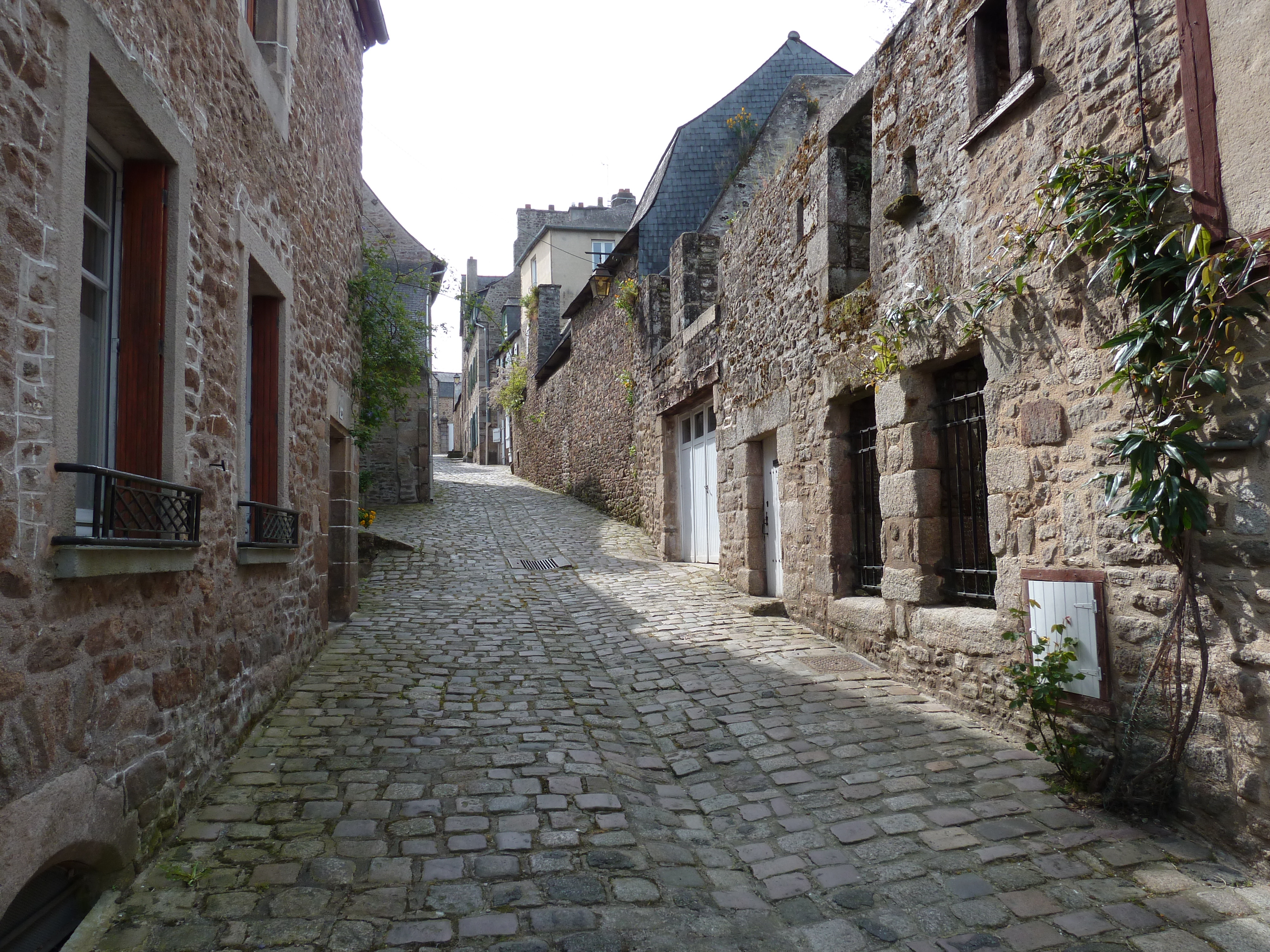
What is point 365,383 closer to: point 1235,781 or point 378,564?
point 378,564

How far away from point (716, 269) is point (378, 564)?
5.73 m

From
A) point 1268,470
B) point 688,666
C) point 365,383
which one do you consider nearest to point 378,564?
point 365,383

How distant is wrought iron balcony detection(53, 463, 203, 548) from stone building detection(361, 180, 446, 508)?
11.5 metres

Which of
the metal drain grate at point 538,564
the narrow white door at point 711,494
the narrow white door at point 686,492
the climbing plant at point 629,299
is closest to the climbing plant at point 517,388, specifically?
the climbing plant at point 629,299

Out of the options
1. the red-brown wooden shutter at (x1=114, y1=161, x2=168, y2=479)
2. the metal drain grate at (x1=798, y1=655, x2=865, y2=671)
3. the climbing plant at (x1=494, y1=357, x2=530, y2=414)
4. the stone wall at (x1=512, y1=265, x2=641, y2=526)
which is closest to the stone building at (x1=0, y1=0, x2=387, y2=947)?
the red-brown wooden shutter at (x1=114, y1=161, x2=168, y2=479)

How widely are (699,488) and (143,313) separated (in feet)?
25.6

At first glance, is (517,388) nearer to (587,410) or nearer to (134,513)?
(587,410)

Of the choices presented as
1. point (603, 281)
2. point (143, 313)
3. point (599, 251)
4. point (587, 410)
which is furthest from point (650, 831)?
point (599, 251)

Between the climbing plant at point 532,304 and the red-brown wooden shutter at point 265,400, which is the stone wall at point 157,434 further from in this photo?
the climbing plant at point 532,304

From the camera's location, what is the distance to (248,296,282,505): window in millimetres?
A: 5070

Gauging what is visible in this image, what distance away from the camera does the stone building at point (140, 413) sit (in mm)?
2371

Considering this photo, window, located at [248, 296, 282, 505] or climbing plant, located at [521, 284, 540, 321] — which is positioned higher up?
climbing plant, located at [521, 284, 540, 321]

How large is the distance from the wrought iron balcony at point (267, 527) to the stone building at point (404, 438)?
9834mm

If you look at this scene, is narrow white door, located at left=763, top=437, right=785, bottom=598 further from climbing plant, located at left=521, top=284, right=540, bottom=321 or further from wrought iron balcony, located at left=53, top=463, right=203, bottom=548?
climbing plant, located at left=521, top=284, right=540, bottom=321
